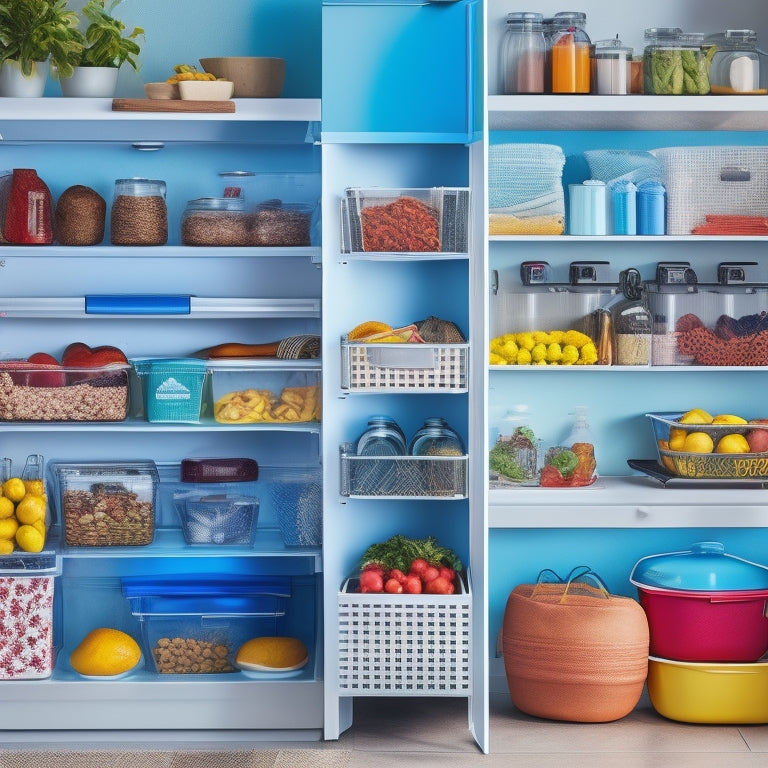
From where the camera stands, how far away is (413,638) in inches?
132

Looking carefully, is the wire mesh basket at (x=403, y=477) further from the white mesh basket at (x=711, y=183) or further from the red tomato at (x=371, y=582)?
the white mesh basket at (x=711, y=183)

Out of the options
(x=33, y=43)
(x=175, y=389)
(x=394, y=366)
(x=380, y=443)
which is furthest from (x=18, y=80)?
(x=380, y=443)

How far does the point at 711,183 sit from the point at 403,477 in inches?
57.1

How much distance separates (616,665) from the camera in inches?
137

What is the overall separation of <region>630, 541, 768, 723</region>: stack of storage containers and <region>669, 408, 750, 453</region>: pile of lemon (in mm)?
365

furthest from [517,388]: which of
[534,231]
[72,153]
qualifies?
[72,153]

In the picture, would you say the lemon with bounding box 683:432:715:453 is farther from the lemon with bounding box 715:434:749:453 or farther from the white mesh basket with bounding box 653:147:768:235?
the white mesh basket with bounding box 653:147:768:235

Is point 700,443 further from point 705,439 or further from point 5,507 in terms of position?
point 5,507

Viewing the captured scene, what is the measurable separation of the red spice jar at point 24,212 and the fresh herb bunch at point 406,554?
1.47 meters

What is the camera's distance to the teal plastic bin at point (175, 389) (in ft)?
11.5

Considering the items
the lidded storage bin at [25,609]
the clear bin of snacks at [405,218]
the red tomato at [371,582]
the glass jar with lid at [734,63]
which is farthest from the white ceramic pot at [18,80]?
the glass jar with lid at [734,63]

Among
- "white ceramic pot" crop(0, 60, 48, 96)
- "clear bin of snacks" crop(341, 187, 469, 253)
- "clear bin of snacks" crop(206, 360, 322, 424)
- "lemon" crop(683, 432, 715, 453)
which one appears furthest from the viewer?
"lemon" crop(683, 432, 715, 453)

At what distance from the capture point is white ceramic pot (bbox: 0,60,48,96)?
11.3 feet

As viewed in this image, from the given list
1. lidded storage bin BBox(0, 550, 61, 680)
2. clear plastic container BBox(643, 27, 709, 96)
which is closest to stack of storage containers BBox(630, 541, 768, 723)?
clear plastic container BBox(643, 27, 709, 96)
